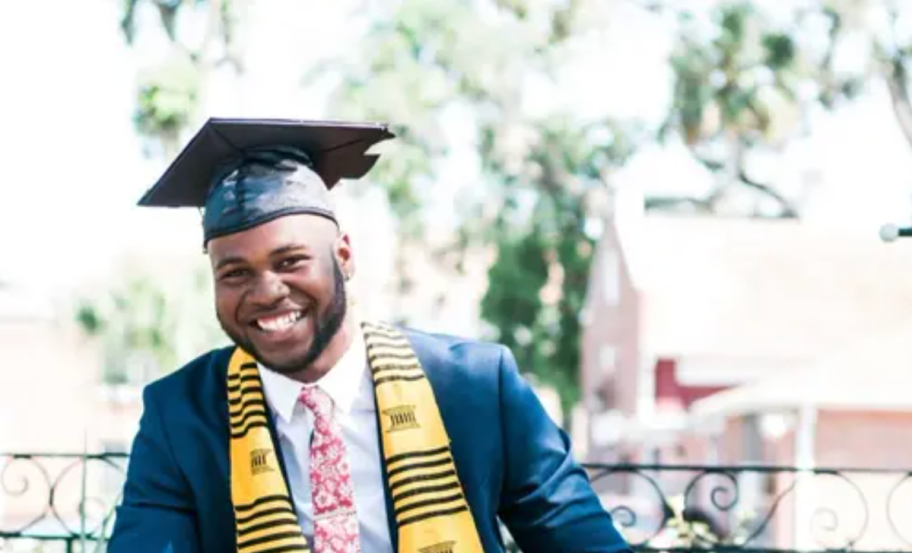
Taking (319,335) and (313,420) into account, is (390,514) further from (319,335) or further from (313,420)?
(319,335)

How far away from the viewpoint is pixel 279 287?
2.27 metres

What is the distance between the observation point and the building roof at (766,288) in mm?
22656

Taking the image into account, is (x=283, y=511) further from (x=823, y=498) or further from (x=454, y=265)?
(x=454, y=265)

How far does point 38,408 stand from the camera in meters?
31.3

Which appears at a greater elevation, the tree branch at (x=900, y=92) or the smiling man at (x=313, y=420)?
the tree branch at (x=900, y=92)

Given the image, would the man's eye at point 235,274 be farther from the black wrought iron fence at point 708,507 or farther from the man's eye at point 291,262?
the black wrought iron fence at point 708,507

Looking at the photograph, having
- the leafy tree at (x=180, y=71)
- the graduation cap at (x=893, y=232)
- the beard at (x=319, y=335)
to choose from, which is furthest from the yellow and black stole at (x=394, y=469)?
the leafy tree at (x=180, y=71)

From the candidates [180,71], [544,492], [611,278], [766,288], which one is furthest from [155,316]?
→ [544,492]

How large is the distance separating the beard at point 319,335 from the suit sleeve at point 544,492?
310mm

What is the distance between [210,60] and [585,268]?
1997 cm

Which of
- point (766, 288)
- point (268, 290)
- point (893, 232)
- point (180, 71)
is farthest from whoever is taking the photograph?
point (766, 288)

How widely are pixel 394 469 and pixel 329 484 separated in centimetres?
11

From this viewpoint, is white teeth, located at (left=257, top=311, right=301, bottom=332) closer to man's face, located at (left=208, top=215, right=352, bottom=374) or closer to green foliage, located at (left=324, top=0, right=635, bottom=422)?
man's face, located at (left=208, top=215, right=352, bottom=374)

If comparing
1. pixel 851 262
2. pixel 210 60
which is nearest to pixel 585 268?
pixel 851 262
